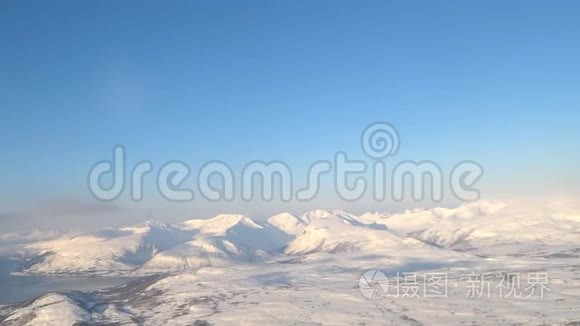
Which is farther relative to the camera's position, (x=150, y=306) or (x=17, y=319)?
(x=150, y=306)

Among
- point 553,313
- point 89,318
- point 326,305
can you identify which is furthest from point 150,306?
point 553,313

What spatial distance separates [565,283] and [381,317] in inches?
3711

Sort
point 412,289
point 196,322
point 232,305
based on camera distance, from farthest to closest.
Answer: point 412,289 < point 232,305 < point 196,322

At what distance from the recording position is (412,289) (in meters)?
194

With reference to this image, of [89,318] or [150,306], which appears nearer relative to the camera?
A: [89,318]

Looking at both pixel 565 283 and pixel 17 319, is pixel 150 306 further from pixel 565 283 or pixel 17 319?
pixel 565 283

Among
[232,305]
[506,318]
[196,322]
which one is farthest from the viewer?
[232,305]

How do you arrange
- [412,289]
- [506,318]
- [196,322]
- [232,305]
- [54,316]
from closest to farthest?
1. [506,318]
2. [196,322]
3. [54,316]
4. [232,305]
5. [412,289]

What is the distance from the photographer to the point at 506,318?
459ft

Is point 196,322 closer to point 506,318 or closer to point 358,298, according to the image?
Result: point 358,298

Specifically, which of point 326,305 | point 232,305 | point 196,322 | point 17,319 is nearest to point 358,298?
point 326,305

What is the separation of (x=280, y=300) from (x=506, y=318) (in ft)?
260

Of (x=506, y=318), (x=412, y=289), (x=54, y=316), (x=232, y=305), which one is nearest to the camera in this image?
(x=506, y=318)

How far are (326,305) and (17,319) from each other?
109m
